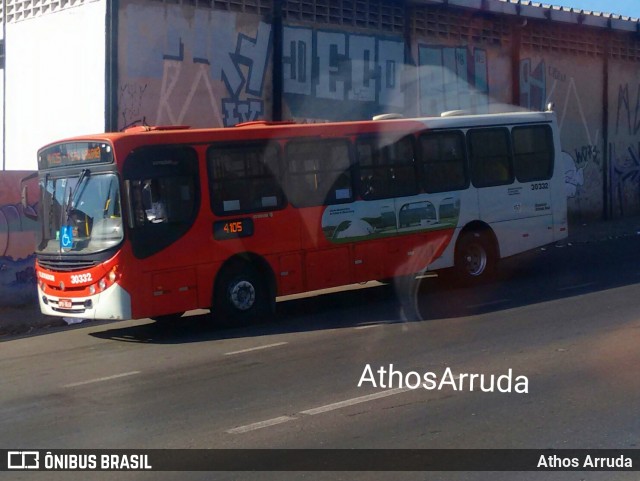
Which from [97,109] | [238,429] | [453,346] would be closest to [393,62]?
[97,109]

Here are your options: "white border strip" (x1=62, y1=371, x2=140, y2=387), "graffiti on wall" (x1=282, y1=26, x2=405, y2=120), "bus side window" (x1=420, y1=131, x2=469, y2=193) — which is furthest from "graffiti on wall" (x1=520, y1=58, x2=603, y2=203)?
"white border strip" (x1=62, y1=371, x2=140, y2=387)

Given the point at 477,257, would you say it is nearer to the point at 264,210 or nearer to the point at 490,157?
the point at 490,157

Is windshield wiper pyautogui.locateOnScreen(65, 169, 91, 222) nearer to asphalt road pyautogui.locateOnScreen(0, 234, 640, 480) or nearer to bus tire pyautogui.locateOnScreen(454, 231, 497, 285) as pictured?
asphalt road pyautogui.locateOnScreen(0, 234, 640, 480)

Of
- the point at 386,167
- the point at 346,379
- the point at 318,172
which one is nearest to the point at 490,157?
the point at 386,167

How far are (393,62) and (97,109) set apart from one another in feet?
26.1

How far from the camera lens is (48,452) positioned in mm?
7137

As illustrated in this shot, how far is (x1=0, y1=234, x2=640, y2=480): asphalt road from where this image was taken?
23.8 feet

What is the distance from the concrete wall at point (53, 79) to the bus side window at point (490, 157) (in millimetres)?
6963

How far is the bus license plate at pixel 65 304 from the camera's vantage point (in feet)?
39.8

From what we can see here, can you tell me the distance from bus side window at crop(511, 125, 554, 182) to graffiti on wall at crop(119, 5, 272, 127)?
619cm

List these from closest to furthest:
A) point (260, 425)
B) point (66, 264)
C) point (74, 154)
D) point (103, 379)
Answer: point (260, 425), point (103, 379), point (66, 264), point (74, 154)

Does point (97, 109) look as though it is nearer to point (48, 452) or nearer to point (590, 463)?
point (48, 452)

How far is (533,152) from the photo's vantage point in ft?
54.0

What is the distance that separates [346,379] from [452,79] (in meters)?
16.3
